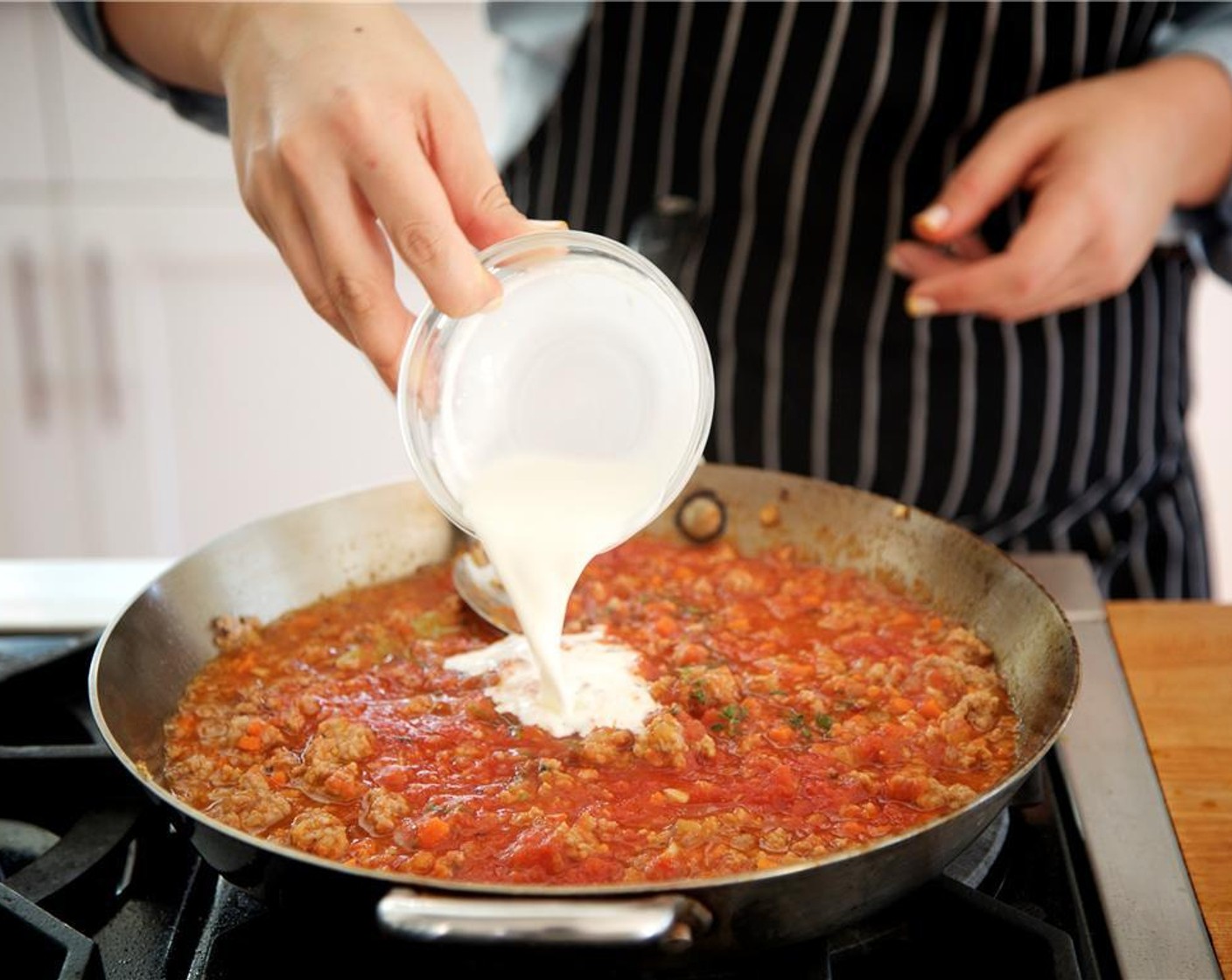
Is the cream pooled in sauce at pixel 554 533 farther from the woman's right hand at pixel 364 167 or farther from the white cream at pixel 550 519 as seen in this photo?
the woman's right hand at pixel 364 167

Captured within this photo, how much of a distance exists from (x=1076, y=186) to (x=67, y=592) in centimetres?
146

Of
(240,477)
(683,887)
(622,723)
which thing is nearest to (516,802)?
(622,723)

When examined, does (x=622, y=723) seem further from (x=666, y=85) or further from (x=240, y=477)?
(x=240, y=477)

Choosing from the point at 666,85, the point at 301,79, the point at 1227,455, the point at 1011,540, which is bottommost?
the point at 1227,455

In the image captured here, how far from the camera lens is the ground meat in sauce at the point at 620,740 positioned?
45.9 inches

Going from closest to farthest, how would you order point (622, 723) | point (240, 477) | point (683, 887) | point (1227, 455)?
point (683, 887)
point (622, 723)
point (1227, 455)
point (240, 477)

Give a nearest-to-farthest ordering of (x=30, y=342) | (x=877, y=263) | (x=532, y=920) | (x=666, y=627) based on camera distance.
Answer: (x=532, y=920) → (x=666, y=627) → (x=877, y=263) → (x=30, y=342)

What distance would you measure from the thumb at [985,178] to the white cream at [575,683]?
0.72 m

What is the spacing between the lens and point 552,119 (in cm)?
212

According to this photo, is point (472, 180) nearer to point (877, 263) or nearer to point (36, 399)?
point (877, 263)

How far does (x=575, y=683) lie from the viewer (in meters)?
1.40

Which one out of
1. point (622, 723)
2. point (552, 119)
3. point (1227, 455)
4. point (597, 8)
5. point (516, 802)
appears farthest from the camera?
point (1227, 455)

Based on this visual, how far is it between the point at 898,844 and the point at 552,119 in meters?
1.48

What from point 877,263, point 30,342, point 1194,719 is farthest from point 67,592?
point 30,342
